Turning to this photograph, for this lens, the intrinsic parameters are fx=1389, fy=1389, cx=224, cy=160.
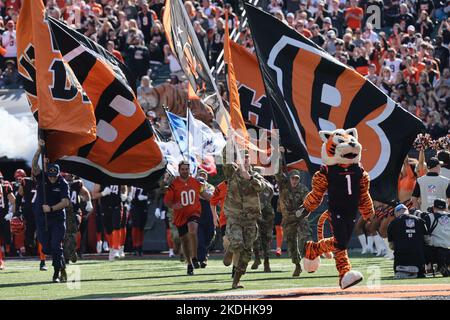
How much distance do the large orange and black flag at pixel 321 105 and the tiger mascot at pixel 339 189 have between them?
7.04ft

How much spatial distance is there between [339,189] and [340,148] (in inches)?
20.5

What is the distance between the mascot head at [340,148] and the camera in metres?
15.2

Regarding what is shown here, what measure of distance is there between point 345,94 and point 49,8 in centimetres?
1443

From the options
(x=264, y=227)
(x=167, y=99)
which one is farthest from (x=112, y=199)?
(x=264, y=227)

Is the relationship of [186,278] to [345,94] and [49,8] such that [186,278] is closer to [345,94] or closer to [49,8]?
[345,94]

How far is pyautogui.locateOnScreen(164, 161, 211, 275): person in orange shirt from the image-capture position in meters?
21.2

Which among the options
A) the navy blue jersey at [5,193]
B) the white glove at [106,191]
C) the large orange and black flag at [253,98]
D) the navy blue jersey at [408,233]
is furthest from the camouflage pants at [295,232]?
the navy blue jersey at [5,193]

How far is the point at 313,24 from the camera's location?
30.5 metres

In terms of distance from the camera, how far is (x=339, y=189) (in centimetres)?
1550

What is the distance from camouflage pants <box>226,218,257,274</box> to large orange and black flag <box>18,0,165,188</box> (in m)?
1.76

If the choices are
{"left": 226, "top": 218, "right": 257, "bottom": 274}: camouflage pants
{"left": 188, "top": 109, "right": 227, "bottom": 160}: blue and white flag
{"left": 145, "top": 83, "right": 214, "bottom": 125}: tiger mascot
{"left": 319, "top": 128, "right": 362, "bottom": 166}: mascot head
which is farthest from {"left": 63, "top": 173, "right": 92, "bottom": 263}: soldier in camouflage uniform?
{"left": 319, "top": 128, "right": 362, "bottom": 166}: mascot head

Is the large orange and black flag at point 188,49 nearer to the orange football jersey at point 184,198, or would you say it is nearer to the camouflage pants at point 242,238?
the orange football jersey at point 184,198

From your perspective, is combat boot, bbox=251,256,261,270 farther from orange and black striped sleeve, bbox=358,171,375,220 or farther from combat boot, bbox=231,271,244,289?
orange and black striped sleeve, bbox=358,171,375,220
